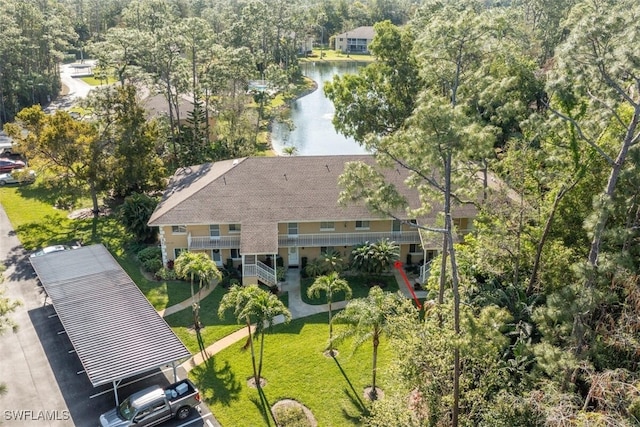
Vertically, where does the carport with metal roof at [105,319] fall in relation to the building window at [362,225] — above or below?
below

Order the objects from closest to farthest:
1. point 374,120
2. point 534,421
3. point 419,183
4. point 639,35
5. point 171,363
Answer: point 639,35, point 534,421, point 419,183, point 171,363, point 374,120

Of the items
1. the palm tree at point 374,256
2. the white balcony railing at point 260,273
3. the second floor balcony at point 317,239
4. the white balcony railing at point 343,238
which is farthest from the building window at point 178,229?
the palm tree at point 374,256

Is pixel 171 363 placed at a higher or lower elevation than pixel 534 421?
lower

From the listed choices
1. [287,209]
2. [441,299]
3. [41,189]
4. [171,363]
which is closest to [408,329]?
[441,299]

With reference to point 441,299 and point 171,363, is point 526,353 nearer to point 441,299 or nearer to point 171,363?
point 441,299

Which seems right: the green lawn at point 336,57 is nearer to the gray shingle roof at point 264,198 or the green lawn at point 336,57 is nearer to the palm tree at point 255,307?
the gray shingle roof at point 264,198

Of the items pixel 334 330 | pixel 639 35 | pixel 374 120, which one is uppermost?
pixel 639 35

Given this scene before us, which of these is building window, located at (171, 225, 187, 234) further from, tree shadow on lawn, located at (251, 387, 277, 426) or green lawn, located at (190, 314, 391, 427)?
tree shadow on lawn, located at (251, 387, 277, 426)
